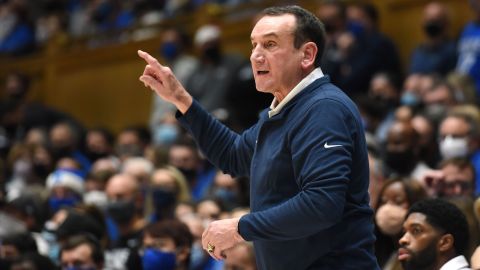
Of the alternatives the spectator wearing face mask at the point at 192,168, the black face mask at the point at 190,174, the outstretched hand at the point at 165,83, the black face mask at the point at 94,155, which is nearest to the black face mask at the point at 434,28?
the spectator wearing face mask at the point at 192,168

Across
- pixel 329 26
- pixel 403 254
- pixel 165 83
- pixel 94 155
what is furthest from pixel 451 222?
pixel 94 155

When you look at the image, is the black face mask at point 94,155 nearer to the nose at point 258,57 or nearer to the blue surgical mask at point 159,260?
the blue surgical mask at point 159,260

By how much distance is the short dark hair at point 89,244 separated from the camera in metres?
5.46

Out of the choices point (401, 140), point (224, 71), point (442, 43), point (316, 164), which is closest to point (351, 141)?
point (316, 164)

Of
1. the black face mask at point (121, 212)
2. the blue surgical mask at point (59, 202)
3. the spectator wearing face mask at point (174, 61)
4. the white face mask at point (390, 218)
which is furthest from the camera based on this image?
the spectator wearing face mask at point (174, 61)

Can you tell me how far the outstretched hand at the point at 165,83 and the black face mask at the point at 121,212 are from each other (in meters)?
2.91

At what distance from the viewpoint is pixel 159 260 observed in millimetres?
5055

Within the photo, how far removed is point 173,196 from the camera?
684 cm

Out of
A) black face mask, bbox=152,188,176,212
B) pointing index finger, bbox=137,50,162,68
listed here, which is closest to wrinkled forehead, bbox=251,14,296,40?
pointing index finger, bbox=137,50,162,68

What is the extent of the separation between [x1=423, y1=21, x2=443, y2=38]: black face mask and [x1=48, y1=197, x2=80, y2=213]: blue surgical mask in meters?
3.19

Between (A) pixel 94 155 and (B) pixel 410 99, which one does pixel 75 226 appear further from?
(A) pixel 94 155

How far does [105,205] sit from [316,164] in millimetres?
4012

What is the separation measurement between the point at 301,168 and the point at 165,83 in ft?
2.40

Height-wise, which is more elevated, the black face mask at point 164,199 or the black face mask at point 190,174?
the black face mask at point 190,174
